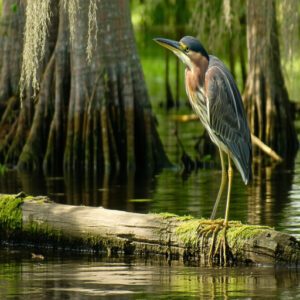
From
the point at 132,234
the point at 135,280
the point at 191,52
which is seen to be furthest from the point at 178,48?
the point at 135,280

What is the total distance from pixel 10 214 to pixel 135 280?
87.9 inches

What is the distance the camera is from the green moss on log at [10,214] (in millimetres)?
12539

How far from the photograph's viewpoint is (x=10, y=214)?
12.5m

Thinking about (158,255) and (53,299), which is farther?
(158,255)

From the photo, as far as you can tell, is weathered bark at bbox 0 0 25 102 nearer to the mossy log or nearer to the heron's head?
the mossy log

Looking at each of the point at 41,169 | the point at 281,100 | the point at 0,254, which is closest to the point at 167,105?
the point at 281,100

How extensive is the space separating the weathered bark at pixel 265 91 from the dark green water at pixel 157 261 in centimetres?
171

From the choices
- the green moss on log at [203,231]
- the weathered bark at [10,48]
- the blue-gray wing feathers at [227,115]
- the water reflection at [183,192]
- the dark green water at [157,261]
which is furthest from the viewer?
the weathered bark at [10,48]

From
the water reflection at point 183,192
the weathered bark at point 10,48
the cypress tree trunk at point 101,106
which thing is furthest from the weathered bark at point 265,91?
the weathered bark at point 10,48

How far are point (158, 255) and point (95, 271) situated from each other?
727mm

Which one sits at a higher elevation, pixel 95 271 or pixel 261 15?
pixel 261 15

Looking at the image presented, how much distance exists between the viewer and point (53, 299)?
32.4ft

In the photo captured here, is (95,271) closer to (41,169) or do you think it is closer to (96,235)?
(96,235)

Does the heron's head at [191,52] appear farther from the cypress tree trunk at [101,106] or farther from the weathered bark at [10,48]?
the weathered bark at [10,48]
